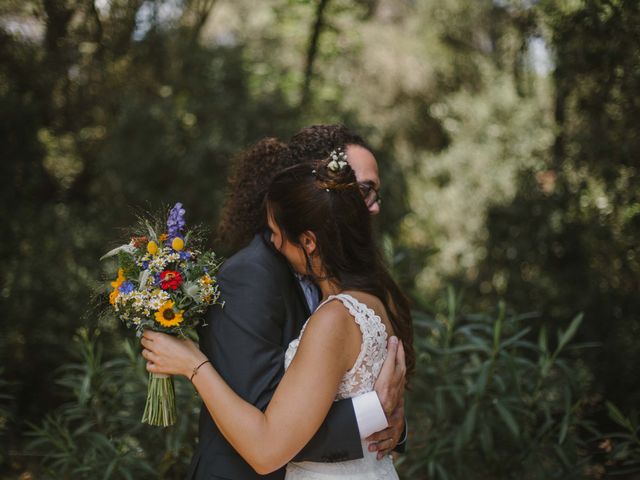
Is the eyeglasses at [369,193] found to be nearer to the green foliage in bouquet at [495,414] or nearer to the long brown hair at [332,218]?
the long brown hair at [332,218]

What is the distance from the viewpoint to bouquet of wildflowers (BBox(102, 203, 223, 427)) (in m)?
2.16

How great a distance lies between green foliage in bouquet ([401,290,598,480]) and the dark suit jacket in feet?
4.93

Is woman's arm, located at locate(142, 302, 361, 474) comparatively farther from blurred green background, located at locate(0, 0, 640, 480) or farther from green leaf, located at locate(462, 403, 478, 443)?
green leaf, located at locate(462, 403, 478, 443)

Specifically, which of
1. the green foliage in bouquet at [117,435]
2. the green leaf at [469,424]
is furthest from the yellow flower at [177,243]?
the green leaf at [469,424]

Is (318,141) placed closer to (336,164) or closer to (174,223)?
(336,164)

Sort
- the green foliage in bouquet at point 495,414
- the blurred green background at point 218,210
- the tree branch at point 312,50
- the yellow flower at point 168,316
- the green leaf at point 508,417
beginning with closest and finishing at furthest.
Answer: the yellow flower at point 168,316 < the green leaf at point 508,417 < the green foliage in bouquet at point 495,414 < the blurred green background at point 218,210 < the tree branch at point 312,50

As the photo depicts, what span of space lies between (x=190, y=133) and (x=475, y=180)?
537 cm

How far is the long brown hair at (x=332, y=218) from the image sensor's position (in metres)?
2.24

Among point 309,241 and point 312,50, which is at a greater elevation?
point 312,50

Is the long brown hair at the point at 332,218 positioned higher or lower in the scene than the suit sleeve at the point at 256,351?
higher

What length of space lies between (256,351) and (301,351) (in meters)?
0.21

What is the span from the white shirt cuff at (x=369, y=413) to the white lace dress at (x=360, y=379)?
0.08ft

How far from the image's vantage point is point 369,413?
2.23 meters

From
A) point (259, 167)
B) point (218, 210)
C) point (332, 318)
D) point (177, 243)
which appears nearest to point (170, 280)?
point (177, 243)
